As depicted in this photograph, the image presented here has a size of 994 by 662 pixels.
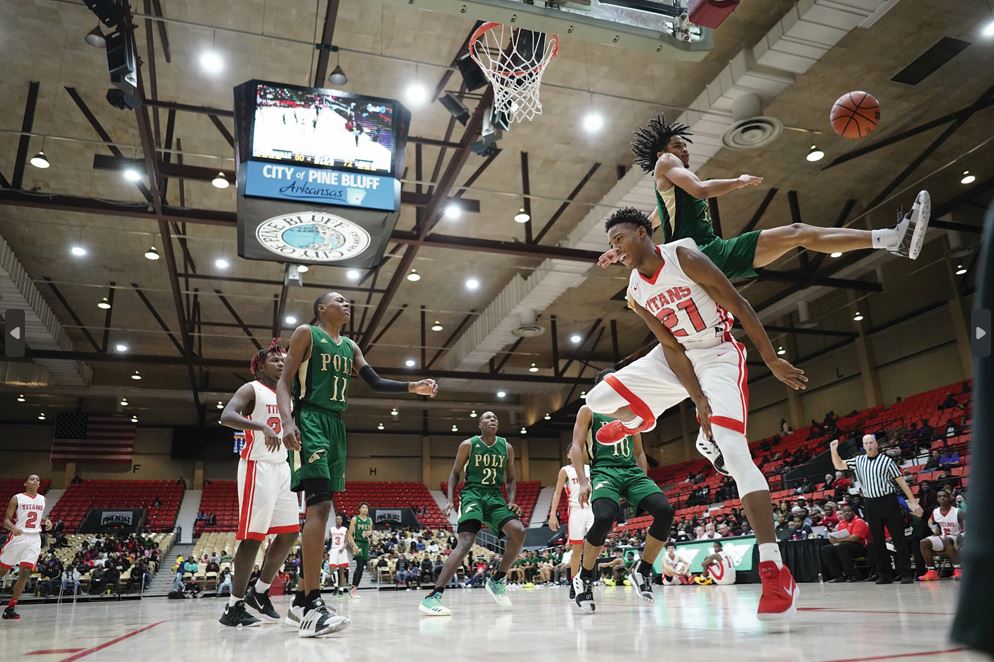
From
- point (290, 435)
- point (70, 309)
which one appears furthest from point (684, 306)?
point (70, 309)

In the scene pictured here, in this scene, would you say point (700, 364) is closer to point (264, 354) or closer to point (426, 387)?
point (426, 387)

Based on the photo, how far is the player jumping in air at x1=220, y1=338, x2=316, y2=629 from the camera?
4.74m

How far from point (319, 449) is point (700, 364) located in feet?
6.90

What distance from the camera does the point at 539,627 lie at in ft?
12.4

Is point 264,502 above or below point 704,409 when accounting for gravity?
below

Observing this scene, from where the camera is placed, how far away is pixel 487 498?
6.36m

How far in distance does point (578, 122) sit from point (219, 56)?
19.8ft

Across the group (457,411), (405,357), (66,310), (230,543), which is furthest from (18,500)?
(457,411)

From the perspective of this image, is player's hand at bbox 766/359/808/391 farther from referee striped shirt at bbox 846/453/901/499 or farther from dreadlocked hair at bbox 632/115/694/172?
referee striped shirt at bbox 846/453/901/499

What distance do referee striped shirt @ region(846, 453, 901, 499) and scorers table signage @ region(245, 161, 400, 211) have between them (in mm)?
5947

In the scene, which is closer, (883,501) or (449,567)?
(449,567)

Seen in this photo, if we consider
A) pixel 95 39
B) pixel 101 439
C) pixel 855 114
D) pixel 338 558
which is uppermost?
pixel 95 39

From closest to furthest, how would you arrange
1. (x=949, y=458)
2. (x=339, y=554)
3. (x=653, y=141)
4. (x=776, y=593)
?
(x=776, y=593)
(x=653, y=141)
(x=949, y=458)
(x=339, y=554)

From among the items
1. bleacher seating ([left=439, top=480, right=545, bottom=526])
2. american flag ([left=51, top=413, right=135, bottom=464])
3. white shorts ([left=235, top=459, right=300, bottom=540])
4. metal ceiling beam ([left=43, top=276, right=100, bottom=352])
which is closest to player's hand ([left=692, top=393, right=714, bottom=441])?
white shorts ([left=235, top=459, right=300, bottom=540])
